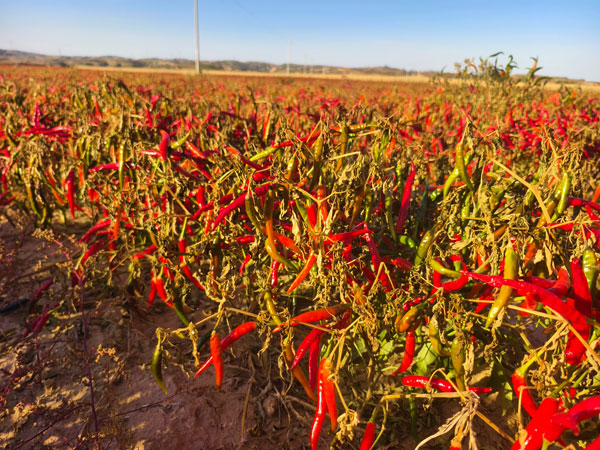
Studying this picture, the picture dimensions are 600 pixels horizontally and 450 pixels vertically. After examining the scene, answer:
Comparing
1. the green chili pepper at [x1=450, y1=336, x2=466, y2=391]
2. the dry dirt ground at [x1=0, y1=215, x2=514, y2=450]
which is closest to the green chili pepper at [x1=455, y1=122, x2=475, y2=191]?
the green chili pepper at [x1=450, y1=336, x2=466, y2=391]

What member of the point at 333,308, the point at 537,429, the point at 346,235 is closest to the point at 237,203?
the point at 346,235

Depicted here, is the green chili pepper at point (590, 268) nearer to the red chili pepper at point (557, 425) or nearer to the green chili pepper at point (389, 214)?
the red chili pepper at point (557, 425)

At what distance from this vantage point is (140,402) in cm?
209

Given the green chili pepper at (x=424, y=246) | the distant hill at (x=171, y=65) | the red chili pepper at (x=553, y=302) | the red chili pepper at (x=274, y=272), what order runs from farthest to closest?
the distant hill at (x=171, y=65) → the red chili pepper at (x=274, y=272) → the green chili pepper at (x=424, y=246) → the red chili pepper at (x=553, y=302)

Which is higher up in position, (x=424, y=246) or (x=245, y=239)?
(x=424, y=246)

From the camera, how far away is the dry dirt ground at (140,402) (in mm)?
1876

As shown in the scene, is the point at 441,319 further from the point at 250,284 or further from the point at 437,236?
the point at 250,284

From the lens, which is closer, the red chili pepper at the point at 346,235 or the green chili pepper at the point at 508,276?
the green chili pepper at the point at 508,276

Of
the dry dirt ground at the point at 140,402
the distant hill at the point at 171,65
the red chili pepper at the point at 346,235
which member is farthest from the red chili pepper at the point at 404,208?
the distant hill at the point at 171,65

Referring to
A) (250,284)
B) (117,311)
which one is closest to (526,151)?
(250,284)

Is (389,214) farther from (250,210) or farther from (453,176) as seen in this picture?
(250,210)

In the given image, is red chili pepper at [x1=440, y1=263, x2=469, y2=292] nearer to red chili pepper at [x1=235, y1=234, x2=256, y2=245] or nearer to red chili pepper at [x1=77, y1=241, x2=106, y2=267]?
red chili pepper at [x1=235, y1=234, x2=256, y2=245]

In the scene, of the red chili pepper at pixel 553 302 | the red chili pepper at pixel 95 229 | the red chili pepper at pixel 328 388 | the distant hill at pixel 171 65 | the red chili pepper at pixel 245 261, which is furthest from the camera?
the distant hill at pixel 171 65

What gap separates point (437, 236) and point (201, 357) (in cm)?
161
